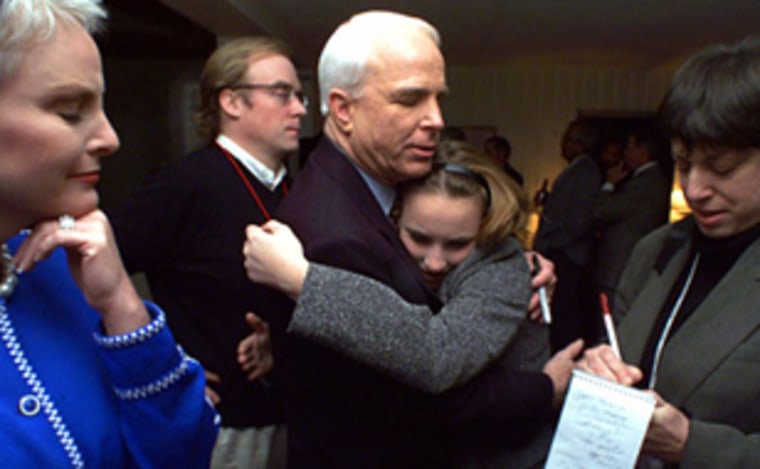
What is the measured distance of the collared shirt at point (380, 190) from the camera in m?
1.33

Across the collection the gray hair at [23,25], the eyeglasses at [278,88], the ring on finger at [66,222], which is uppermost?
the gray hair at [23,25]

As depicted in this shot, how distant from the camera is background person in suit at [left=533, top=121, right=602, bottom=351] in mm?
4445

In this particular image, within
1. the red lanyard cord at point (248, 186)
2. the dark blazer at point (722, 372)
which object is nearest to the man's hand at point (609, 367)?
the dark blazer at point (722, 372)

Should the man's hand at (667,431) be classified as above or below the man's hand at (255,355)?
above

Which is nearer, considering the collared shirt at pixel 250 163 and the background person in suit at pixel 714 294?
the background person in suit at pixel 714 294

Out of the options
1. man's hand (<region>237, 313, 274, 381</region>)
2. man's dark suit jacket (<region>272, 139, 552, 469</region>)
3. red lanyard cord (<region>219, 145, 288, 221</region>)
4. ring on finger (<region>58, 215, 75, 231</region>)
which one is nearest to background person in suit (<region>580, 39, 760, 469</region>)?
man's dark suit jacket (<region>272, 139, 552, 469</region>)

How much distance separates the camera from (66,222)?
0.78 m

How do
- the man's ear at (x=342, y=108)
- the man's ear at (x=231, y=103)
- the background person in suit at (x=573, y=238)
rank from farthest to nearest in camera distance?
1. the background person in suit at (x=573, y=238)
2. the man's ear at (x=231, y=103)
3. the man's ear at (x=342, y=108)

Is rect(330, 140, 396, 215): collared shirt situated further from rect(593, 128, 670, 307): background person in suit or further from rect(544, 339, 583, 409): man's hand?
rect(593, 128, 670, 307): background person in suit

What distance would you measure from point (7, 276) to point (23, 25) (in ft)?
1.06

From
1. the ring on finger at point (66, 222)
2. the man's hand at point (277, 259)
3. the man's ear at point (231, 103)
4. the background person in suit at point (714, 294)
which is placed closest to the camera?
the ring on finger at point (66, 222)

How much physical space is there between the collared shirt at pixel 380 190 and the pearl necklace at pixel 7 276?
688 millimetres

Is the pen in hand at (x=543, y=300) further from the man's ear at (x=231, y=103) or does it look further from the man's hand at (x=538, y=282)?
the man's ear at (x=231, y=103)

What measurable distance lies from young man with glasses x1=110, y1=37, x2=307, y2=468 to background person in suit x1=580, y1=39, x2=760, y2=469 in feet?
3.53
